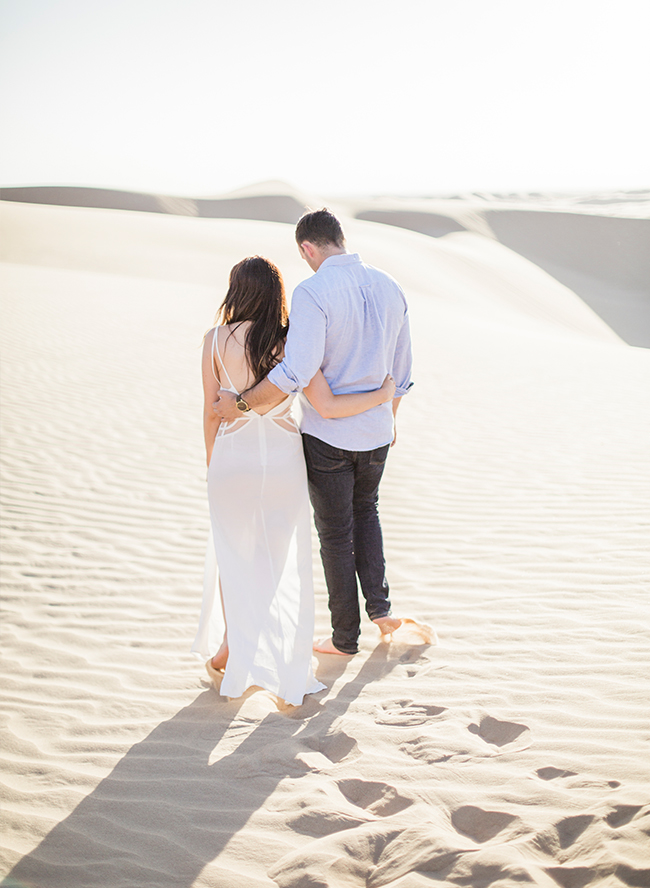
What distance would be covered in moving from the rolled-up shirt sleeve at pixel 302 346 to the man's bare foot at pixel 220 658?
129 cm

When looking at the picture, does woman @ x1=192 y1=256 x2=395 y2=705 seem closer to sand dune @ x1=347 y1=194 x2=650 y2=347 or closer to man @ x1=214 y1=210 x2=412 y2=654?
man @ x1=214 y1=210 x2=412 y2=654

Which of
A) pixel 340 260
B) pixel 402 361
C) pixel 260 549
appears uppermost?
pixel 340 260

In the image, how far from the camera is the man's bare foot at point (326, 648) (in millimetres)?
3309

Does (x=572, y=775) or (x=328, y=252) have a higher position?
(x=328, y=252)

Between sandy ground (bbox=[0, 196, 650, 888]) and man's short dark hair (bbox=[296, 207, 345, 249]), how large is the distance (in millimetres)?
1952

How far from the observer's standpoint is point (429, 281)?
23562mm

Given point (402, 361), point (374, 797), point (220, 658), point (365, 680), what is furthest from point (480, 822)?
point (402, 361)

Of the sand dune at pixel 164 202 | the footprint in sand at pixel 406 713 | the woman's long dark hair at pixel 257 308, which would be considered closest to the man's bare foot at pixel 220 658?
the footprint in sand at pixel 406 713

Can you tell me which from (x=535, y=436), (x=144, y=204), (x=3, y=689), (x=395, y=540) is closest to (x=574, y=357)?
(x=535, y=436)

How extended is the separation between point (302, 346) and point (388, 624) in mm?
1458

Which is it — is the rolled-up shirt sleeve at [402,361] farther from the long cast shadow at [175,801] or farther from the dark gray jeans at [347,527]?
the long cast shadow at [175,801]

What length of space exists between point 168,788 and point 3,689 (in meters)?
1.25

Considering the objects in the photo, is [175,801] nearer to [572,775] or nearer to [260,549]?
[260,549]

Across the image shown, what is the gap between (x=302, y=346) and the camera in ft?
8.77
